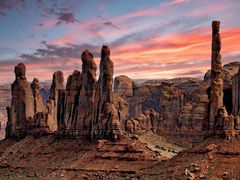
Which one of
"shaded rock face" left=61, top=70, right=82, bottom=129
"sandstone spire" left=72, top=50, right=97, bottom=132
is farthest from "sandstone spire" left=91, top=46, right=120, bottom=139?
"shaded rock face" left=61, top=70, right=82, bottom=129

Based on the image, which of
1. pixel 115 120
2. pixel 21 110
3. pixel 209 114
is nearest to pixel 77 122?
pixel 115 120

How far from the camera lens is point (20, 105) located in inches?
7367

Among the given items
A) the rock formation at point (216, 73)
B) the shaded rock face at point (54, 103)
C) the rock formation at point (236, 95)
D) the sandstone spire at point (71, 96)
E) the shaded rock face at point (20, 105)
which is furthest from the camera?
the shaded rock face at point (20, 105)

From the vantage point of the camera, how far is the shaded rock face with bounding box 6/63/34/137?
185750 millimetres

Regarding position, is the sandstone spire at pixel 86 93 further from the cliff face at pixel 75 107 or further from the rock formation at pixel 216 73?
the rock formation at pixel 216 73

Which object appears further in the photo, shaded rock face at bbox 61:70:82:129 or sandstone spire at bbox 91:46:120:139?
shaded rock face at bbox 61:70:82:129

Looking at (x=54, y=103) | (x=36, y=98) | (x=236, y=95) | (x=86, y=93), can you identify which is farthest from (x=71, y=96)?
(x=236, y=95)

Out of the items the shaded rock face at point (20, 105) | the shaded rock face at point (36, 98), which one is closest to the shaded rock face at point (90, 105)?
the shaded rock face at point (20, 105)

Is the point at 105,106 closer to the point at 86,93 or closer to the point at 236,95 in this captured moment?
the point at 86,93

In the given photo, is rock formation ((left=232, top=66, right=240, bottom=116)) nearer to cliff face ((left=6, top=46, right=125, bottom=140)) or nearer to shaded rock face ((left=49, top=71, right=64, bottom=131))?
cliff face ((left=6, top=46, right=125, bottom=140))

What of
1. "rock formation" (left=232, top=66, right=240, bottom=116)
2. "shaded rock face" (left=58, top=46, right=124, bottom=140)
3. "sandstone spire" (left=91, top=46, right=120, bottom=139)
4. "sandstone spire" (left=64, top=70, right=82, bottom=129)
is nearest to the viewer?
"rock formation" (left=232, top=66, right=240, bottom=116)

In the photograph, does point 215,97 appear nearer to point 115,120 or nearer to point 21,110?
point 115,120

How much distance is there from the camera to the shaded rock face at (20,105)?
185750 millimetres

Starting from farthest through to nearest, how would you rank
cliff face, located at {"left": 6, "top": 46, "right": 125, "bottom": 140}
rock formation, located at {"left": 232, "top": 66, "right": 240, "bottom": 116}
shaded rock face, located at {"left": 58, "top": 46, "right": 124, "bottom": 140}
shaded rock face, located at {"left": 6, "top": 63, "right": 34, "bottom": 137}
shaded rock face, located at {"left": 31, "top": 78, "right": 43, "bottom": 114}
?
shaded rock face, located at {"left": 31, "top": 78, "right": 43, "bottom": 114} → shaded rock face, located at {"left": 6, "top": 63, "right": 34, "bottom": 137} → cliff face, located at {"left": 6, "top": 46, "right": 125, "bottom": 140} → shaded rock face, located at {"left": 58, "top": 46, "right": 124, "bottom": 140} → rock formation, located at {"left": 232, "top": 66, "right": 240, "bottom": 116}
